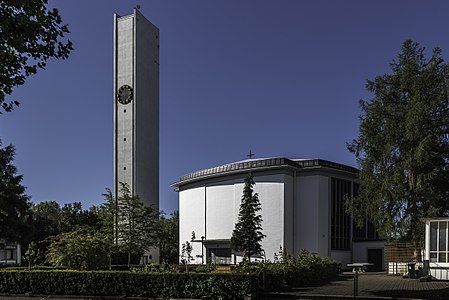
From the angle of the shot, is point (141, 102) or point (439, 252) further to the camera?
point (141, 102)

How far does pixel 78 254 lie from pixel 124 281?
11.8 feet

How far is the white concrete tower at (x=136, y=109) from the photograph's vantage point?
47906mm

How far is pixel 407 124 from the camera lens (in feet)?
92.5

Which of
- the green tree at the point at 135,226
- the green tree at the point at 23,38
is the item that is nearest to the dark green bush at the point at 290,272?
the green tree at the point at 23,38

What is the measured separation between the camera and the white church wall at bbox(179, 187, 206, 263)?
1875 inches

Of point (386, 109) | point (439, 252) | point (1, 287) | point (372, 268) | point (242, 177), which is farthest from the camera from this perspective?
point (242, 177)

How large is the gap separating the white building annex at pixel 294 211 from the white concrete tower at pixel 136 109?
6.95 m

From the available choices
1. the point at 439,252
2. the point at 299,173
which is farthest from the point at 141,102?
the point at 439,252

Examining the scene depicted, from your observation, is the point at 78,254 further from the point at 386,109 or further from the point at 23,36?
the point at 386,109

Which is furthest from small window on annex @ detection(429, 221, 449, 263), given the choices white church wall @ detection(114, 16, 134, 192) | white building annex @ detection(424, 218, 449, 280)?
white church wall @ detection(114, 16, 134, 192)

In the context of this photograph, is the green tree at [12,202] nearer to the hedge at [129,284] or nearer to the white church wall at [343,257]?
the hedge at [129,284]

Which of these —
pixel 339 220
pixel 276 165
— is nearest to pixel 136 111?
pixel 276 165

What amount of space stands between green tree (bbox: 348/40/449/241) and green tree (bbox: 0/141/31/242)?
2744 cm

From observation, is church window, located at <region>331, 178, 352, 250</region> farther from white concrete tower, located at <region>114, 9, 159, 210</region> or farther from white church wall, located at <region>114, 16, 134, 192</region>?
white church wall, located at <region>114, 16, 134, 192</region>
